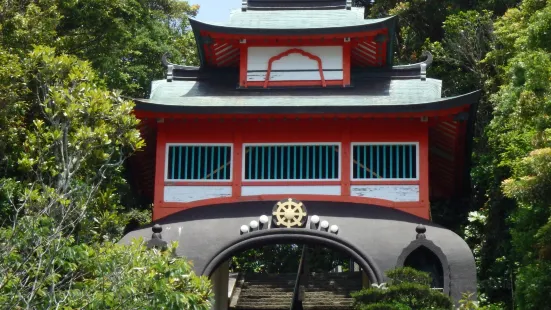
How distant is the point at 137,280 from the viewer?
10250 mm

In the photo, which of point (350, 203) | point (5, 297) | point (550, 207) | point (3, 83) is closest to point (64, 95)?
point (3, 83)

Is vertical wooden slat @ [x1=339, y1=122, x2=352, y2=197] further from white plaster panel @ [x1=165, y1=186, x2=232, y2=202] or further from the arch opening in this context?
white plaster panel @ [x1=165, y1=186, x2=232, y2=202]

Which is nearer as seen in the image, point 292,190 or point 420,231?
point 420,231

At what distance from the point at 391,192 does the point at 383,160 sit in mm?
590

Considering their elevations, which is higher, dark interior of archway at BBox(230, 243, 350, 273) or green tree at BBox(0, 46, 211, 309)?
green tree at BBox(0, 46, 211, 309)

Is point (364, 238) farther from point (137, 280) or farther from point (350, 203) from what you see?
point (137, 280)

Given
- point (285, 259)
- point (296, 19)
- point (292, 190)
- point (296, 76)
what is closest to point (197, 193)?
point (292, 190)

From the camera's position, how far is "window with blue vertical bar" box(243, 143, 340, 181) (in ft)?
52.4

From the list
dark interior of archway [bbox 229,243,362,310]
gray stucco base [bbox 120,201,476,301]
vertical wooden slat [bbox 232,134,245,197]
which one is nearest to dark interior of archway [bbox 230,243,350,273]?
dark interior of archway [bbox 229,243,362,310]

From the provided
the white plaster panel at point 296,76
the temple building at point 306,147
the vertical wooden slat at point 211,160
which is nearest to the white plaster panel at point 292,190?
the temple building at point 306,147

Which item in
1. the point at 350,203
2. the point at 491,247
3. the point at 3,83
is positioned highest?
the point at 3,83

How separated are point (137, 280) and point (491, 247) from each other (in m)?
11.0

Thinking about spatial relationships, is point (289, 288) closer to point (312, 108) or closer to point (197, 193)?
point (197, 193)

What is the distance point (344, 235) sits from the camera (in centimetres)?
1515
